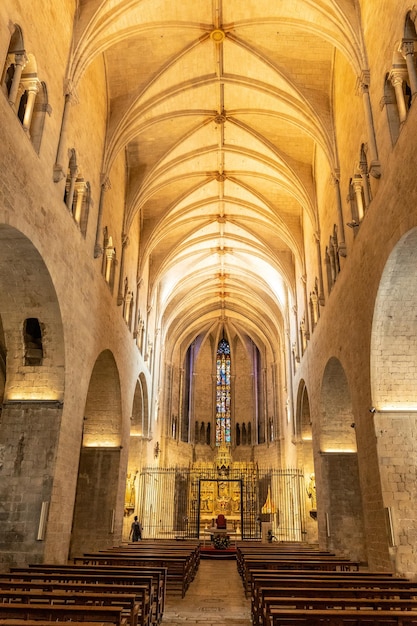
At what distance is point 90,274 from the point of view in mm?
14328

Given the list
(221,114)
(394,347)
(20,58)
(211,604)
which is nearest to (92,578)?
(211,604)

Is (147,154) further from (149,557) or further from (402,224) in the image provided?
(149,557)

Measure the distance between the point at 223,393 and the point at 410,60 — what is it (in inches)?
1223

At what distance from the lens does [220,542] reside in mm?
21594

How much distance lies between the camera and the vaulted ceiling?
14070mm

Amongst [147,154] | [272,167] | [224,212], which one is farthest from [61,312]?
[224,212]

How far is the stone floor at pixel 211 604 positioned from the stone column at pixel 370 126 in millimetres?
8946

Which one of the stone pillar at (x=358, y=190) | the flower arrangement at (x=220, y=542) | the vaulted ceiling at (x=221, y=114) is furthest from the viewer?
the flower arrangement at (x=220, y=542)

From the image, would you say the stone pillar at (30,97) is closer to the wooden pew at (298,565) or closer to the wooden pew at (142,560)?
the wooden pew at (142,560)

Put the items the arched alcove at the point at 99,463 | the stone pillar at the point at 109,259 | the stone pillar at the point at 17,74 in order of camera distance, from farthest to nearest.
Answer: the stone pillar at the point at 109,259
the arched alcove at the point at 99,463
the stone pillar at the point at 17,74

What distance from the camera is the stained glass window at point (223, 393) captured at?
123 feet

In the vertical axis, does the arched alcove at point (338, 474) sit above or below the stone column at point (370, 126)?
below

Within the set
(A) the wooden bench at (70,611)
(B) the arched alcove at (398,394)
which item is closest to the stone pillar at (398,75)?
(B) the arched alcove at (398,394)

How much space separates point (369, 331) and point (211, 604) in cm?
648
